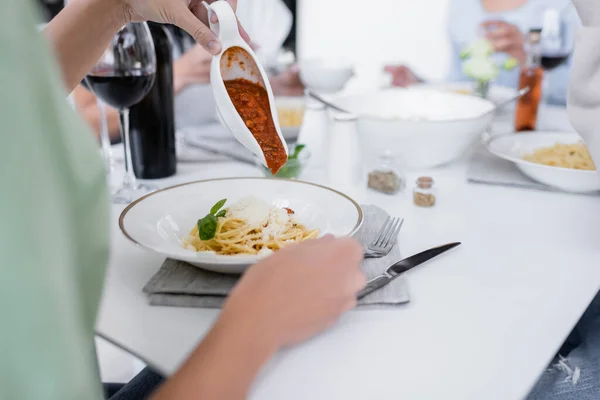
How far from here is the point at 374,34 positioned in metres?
5.19

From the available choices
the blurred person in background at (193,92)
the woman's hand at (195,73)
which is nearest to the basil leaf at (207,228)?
the blurred person in background at (193,92)

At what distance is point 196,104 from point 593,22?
1.34m

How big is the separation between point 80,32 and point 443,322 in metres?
0.76

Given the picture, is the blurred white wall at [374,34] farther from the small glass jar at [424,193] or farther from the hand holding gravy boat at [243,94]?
the hand holding gravy boat at [243,94]

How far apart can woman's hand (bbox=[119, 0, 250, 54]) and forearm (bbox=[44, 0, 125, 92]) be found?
29 millimetres

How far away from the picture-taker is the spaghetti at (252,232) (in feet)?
2.59

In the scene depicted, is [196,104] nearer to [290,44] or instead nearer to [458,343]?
[458,343]

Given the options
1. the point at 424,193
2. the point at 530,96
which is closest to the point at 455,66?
the point at 530,96

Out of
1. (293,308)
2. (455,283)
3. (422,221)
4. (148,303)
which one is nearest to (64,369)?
(293,308)

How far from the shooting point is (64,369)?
0.35 m

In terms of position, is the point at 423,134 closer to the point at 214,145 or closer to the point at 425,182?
the point at 425,182

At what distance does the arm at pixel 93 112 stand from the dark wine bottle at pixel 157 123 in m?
0.60

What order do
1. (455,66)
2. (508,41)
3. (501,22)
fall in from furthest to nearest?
(455,66) → (501,22) → (508,41)

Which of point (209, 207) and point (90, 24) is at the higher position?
point (90, 24)
